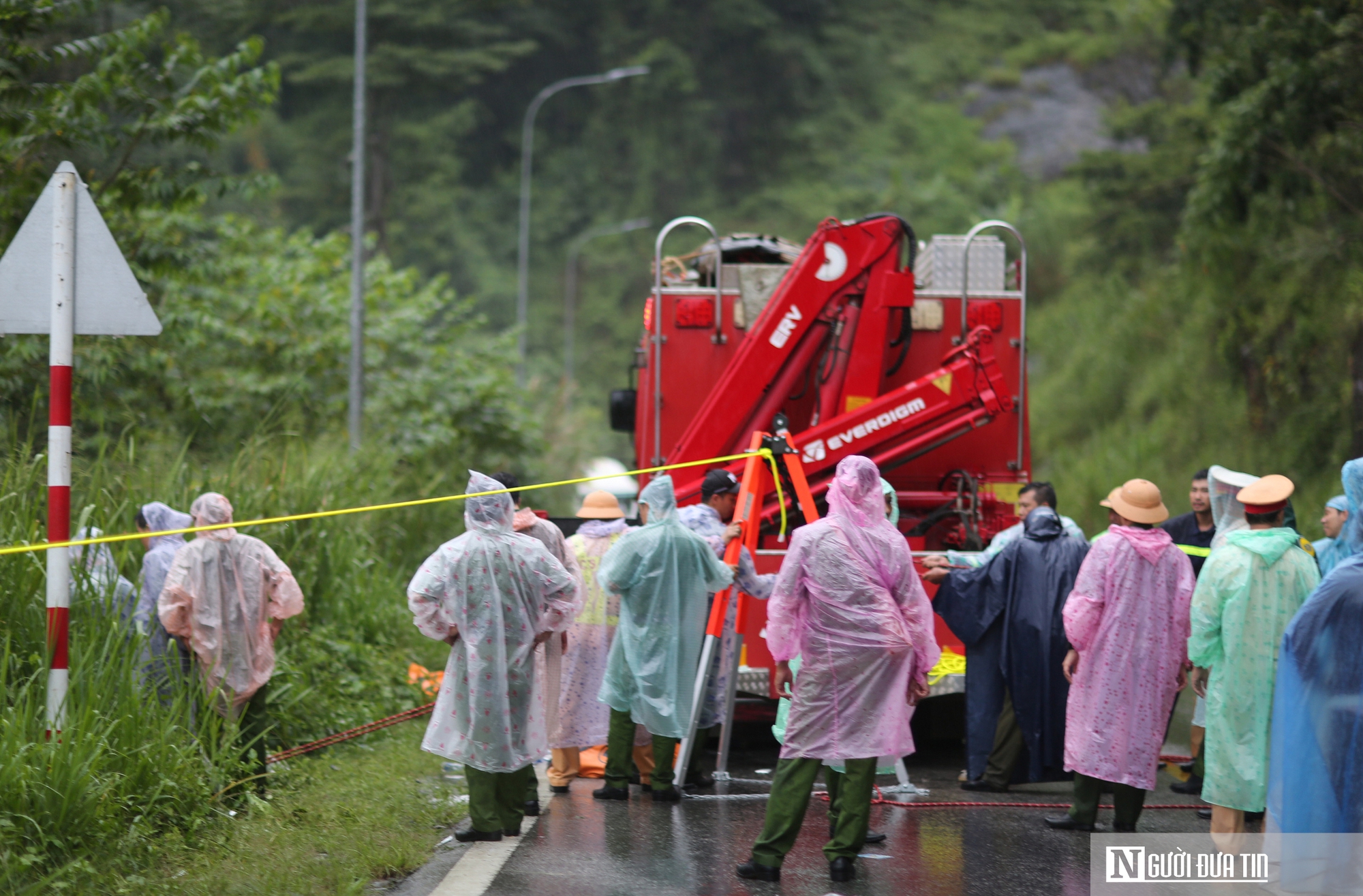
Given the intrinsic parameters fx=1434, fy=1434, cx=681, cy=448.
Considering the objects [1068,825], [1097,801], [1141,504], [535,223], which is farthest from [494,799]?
[535,223]

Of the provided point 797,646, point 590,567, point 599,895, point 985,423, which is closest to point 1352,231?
point 985,423

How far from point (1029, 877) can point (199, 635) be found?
407cm

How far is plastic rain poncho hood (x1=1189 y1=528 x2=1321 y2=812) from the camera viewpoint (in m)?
6.38

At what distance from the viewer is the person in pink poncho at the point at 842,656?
6.09 meters

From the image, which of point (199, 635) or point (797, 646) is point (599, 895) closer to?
point (797, 646)

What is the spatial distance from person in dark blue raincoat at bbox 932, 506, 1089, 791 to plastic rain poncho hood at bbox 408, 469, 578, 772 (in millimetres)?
2702

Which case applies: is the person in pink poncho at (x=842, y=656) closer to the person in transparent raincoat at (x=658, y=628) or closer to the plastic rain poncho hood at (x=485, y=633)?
the plastic rain poncho hood at (x=485, y=633)

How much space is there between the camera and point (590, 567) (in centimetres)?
836

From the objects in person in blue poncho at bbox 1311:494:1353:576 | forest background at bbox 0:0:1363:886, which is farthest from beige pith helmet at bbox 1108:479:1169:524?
forest background at bbox 0:0:1363:886

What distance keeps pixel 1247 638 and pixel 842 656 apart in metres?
1.87

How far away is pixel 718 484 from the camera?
8078mm

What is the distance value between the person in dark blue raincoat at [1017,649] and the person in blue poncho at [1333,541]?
1263 mm

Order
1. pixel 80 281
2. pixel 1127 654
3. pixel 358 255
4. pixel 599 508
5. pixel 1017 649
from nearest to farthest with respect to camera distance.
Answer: pixel 80 281
pixel 1127 654
pixel 1017 649
pixel 599 508
pixel 358 255

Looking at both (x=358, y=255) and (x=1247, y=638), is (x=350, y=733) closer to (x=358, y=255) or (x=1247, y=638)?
(x=1247, y=638)
